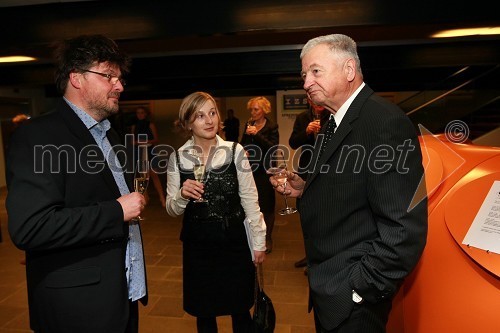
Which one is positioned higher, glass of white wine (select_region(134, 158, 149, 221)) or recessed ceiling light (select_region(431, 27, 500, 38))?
recessed ceiling light (select_region(431, 27, 500, 38))

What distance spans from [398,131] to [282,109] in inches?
359

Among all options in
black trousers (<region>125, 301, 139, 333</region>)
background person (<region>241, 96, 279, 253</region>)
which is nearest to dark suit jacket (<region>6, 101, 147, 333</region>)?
black trousers (<region>125, 301, 139, 333</region>)

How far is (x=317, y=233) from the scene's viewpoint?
1.67m

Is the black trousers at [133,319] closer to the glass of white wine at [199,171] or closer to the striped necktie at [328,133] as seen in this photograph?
the glass of white wine at [199,171]

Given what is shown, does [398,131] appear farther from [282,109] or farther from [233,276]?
[282,109]

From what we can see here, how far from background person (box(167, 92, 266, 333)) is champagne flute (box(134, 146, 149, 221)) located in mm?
434

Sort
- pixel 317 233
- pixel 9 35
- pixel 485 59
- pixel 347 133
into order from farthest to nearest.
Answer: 1. pixel 485 59
2. pixel 9 35
3. pixel 317 233
4. pixel 347 133

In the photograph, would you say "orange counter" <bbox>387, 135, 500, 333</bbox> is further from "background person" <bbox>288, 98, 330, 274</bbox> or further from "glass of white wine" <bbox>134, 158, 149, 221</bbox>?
"background person" <bbox>288, 98, 330, 274</bbox>

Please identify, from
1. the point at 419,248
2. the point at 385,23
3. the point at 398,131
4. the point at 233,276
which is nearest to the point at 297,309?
the point at 233,276

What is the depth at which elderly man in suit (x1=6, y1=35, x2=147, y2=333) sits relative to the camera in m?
1.38

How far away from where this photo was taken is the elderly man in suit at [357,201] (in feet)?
4.62

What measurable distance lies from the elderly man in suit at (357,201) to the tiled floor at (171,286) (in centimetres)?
167

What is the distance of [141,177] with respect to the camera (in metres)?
1.84

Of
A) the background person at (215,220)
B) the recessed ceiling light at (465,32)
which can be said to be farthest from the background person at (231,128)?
the background person at (215,220)
